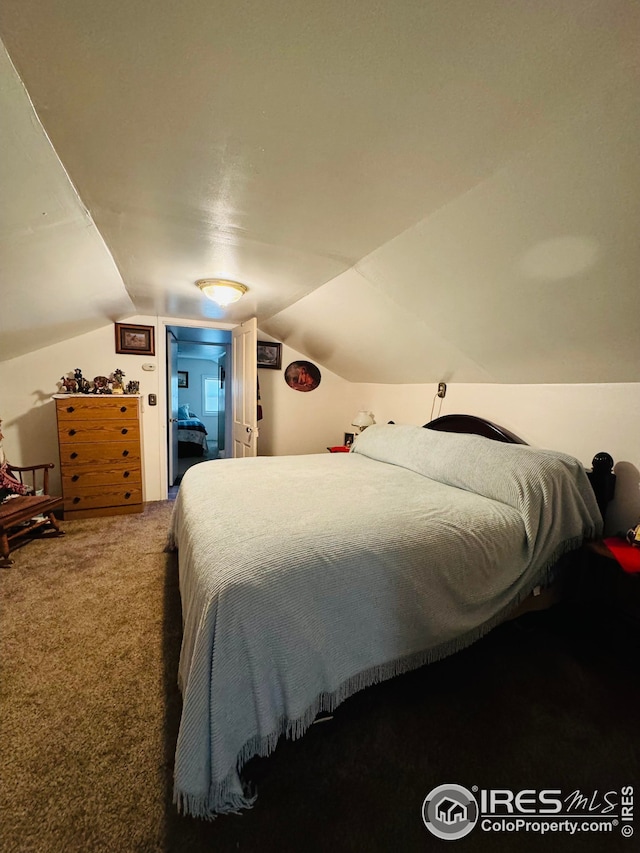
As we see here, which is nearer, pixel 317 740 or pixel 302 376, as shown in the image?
pixel 317 740

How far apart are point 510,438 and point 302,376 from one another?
265 cm

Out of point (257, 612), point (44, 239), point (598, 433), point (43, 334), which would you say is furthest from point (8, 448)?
point (598, 433)

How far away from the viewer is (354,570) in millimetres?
1271

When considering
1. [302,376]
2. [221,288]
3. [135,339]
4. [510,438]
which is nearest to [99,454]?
[135,339]

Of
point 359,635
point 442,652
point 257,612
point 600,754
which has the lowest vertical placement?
point 600,754

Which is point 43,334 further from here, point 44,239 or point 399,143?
point 399,143

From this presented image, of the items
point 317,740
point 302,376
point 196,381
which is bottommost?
point 317,740

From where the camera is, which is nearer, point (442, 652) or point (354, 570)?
point (354, 570)

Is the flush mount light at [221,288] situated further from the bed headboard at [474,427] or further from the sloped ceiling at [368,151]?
the bed headboard at [474,427]

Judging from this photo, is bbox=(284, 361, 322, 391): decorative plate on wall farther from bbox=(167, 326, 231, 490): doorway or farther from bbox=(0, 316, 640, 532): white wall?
bbox=(167, 326, 231, 490): doorway

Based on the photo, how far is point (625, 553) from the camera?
1650 mm

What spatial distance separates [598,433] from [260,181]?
2214mm

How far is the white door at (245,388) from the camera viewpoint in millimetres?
3520

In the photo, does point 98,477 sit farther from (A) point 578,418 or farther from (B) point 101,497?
(A) point 578,418
